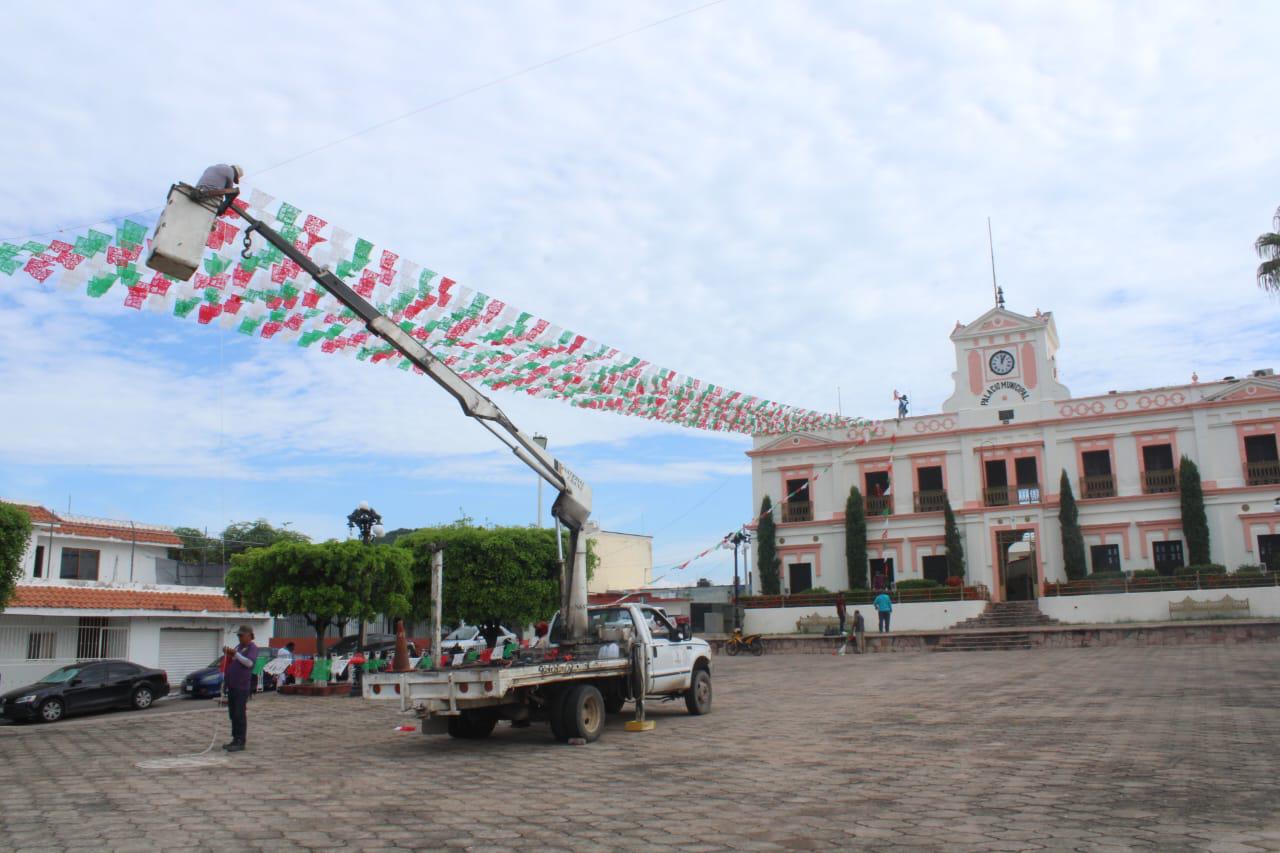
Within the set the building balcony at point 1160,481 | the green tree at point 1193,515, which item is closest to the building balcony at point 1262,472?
the green tree at point 1193,515

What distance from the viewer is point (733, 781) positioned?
8.59m

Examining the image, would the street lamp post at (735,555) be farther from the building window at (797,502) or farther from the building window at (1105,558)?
the building window at (1105,558)

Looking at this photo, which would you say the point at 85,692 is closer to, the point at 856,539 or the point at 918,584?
the point at 856,539

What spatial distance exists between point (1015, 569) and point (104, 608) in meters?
30.6

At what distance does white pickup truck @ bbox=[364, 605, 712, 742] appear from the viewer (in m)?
10.6

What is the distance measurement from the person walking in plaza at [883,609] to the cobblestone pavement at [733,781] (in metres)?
14.8

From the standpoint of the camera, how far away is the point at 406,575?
23.5 meters

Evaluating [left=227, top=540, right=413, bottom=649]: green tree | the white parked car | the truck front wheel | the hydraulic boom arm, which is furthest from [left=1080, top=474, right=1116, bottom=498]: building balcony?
the hydraulic boom arm

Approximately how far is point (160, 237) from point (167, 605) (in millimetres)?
22061

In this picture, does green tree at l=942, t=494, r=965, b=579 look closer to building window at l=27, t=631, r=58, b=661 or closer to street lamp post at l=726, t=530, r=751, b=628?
street lamp post at l=726, t=530, r=751, b=628

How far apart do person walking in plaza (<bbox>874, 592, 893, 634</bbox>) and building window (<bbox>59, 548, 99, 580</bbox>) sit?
82.4 feet

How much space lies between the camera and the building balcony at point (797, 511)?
1500 inches

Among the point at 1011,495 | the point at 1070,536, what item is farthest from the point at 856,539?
the point at 1070,536

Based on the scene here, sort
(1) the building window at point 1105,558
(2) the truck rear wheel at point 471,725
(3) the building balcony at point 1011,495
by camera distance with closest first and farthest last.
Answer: (2) the truck rear wheel at point 471,725, (1) the building window at point 1105,558, (3) the building balcony at point 1011,495
